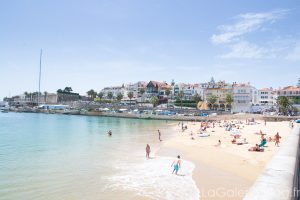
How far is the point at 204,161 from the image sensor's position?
23641 millimetres

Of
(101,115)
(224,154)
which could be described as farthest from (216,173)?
(101,115)

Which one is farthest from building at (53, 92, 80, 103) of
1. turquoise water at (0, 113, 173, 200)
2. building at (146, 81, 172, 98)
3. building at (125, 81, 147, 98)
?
turquoise water at (0, 113, 173, 200)

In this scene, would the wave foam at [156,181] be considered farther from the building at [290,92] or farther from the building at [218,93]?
the building at [290,92]

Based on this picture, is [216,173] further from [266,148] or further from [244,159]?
[266,148]

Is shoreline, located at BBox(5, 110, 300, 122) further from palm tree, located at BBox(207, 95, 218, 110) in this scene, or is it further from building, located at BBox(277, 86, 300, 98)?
building, located at BBox(277, 86, 300, 98)

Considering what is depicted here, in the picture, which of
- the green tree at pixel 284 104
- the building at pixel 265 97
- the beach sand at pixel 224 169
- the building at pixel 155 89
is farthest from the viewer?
the building at pixel 155 89

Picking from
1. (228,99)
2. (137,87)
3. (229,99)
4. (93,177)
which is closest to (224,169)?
(93,177)

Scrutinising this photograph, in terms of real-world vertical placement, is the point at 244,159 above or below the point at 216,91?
below

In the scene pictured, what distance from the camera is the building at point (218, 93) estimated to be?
119 m

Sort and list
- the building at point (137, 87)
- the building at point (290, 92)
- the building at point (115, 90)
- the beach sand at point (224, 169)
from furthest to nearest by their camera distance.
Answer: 1. the building at point (115, 90)
2. the building at point (137, 87)
3. the building at point (290, 92)
4. the beach sand at point (224, 169)

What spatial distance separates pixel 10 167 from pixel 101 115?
3976 inches

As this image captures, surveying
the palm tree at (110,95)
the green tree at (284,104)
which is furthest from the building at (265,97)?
the palm tree at (110,95)

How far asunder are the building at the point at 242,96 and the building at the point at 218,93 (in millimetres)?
2753

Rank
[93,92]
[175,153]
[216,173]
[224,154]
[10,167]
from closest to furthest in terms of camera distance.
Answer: [216,173]
[10,167]
[224,154]
[175,153]
[93,92]
